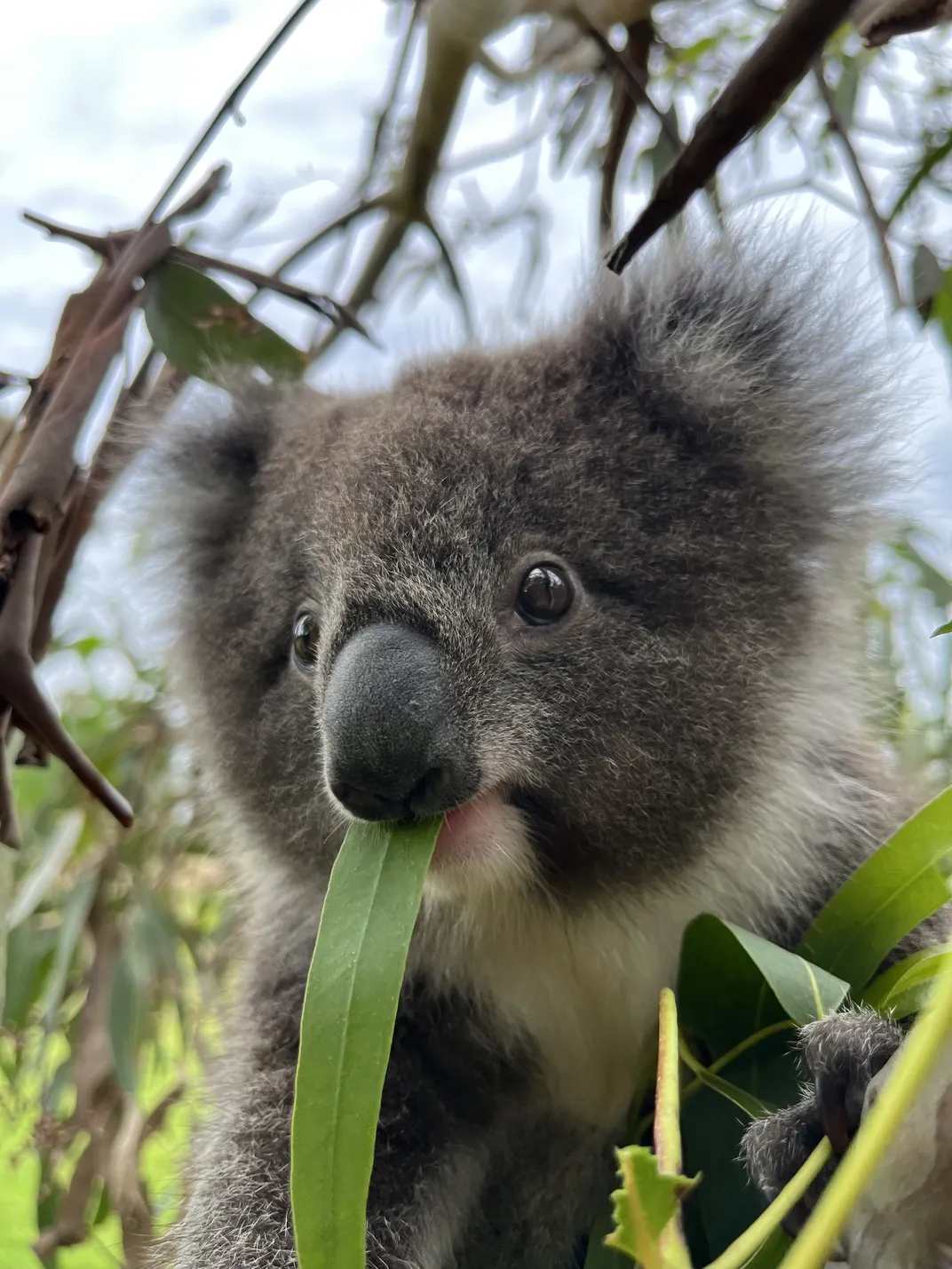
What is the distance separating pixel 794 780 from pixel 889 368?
0.48 m

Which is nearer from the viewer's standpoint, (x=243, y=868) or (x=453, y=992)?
(x=453, y=992)

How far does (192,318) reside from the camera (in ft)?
4.87

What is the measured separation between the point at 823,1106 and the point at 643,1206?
325 millimetres

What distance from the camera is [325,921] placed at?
2.99 ft

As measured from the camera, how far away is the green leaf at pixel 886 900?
978 mm

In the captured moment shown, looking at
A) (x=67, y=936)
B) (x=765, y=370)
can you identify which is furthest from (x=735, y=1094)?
(x=67, y=936)

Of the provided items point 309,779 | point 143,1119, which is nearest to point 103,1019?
point 143,1119

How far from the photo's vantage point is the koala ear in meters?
1.48

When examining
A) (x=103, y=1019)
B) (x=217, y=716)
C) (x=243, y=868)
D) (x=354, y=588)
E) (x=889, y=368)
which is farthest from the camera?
(x=103, y=1019)

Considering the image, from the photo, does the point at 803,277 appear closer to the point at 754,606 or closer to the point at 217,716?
the point at 754,606

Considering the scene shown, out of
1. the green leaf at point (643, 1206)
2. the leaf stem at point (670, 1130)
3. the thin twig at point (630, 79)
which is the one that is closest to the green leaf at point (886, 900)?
the leaf stem at point (670, 1130)

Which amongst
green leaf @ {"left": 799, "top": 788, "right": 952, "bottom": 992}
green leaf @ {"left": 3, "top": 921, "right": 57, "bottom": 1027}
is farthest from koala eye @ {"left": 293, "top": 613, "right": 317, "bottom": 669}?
green leaf @ {"left": 3, "top": 921, "right": 57, "bottom": 1027}

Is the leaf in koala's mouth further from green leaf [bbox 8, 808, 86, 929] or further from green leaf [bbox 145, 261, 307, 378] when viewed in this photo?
green leaf [bbox 8, 808, 86, 929]

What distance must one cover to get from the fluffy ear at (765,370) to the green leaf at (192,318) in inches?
19.4
